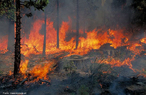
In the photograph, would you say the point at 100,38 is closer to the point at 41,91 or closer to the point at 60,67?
the point at 60,67

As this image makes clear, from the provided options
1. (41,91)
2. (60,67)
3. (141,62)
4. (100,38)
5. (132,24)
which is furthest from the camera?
(100,38)

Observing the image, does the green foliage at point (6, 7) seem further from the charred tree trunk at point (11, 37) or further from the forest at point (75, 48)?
the charred tree trunk at point (11, 37)

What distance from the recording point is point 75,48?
2036 centimetres

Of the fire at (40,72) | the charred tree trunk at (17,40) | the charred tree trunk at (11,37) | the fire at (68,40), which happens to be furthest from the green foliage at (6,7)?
the fire at (68,40)

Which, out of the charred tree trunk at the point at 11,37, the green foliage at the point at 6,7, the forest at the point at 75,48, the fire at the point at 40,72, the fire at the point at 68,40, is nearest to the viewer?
the forest at the point at 75,48

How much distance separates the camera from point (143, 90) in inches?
278

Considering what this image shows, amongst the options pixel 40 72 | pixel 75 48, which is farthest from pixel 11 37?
pixel 40 72

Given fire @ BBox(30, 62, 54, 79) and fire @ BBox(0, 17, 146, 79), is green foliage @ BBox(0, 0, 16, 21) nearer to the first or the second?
fire @ BBox(30, 62, 54, 79)

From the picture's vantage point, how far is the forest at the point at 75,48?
7647mm

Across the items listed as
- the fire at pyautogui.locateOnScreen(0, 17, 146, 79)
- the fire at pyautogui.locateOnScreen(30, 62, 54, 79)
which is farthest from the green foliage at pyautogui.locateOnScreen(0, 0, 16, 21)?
the fire at pyautogui.locateOnScreen(0, 17, 146, 79)

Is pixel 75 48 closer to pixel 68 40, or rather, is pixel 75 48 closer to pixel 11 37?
pixel 68 40

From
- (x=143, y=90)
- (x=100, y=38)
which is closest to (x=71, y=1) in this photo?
(x=100, y=38)

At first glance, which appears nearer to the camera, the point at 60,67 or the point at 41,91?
the point at 41,91

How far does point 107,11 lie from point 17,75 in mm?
21194
